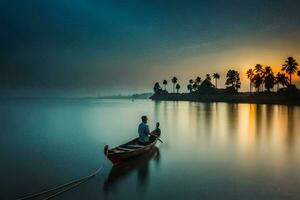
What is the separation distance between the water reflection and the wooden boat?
348 millimetres

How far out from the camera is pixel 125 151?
1572cm

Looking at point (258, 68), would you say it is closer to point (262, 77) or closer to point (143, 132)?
point (262, 77)

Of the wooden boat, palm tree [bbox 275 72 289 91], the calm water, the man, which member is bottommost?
the calm water

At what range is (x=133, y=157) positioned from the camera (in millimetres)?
17000

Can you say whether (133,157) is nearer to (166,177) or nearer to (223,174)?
(166,177)

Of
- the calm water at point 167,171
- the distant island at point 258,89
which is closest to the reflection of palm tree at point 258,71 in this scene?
the distant island at point 258,89

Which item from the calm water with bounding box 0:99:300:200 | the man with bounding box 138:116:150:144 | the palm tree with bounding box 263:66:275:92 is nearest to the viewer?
the calm water with bounding box 0:99:300:200

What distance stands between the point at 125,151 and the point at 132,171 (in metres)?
1.31

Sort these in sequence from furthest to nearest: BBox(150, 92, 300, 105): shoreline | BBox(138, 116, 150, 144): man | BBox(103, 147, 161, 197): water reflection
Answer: BBox(150, 92, 300, 105): shoreline, BBox(138, 116, 150, 144): man, BBox(103, 147, 161, 197): water reflection

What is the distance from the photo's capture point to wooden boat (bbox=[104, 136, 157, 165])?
14796mm

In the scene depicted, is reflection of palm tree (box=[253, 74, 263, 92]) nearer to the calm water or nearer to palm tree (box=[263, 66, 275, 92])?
palm tree (box=[263, 66, 275, 92])

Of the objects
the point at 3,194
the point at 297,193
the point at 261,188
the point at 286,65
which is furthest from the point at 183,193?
the point at 286,65

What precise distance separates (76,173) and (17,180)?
9.46 feet

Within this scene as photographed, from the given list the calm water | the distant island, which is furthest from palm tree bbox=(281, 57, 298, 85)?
the calm water
